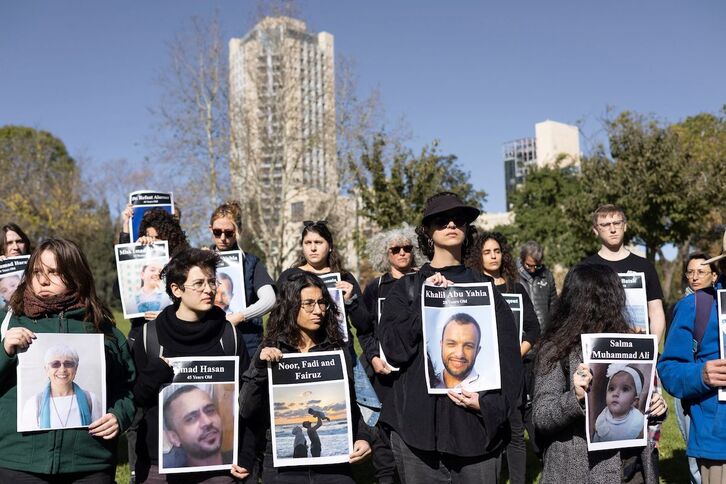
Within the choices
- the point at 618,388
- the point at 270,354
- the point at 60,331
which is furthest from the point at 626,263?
the point at 60,331

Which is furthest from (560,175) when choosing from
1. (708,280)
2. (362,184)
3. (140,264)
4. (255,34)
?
(140,264)

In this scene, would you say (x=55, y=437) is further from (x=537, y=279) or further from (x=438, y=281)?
(x=537, y=279)

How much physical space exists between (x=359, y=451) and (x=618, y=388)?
146cm

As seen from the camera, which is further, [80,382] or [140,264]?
[140,264]

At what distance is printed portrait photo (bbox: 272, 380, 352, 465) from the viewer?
12.3 feet

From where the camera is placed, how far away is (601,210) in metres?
5.91

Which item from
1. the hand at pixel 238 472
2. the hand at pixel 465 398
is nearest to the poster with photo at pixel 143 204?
the hand at pixel 238 472

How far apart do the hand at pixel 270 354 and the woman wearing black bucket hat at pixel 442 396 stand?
0.59 m

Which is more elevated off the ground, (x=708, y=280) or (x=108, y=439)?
(x=708, y=280)

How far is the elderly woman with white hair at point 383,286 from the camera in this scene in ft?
18.1

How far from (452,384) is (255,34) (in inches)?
1012

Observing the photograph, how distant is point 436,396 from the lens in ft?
11.8

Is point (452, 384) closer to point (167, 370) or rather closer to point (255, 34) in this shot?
point (167, 370)

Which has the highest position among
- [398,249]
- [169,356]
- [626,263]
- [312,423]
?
[398,249]
